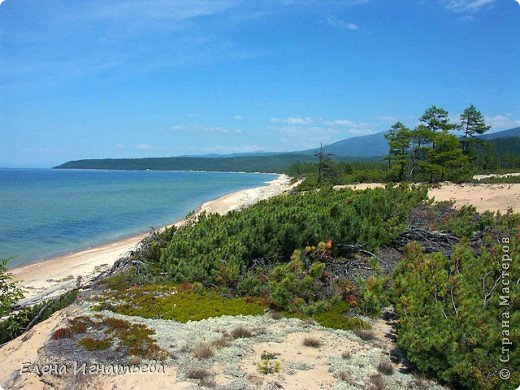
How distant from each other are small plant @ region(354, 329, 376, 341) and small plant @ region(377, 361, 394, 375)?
0.90m

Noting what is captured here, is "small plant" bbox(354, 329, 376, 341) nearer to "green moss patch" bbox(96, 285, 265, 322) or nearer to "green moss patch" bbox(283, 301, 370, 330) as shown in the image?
"green moss patch" bbox(283, 301, 370, 330)

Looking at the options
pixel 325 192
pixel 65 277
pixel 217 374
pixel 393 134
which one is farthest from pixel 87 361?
pixel 393 134

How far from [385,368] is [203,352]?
2.35 metres

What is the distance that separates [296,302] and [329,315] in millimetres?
609

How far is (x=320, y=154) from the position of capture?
145ft

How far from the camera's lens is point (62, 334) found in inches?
221

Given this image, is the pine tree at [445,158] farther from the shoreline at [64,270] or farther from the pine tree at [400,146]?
the shoreline at [64,270]

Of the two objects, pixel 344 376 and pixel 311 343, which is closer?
pixel 344 376

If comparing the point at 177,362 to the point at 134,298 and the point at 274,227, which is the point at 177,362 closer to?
the point at 134,298

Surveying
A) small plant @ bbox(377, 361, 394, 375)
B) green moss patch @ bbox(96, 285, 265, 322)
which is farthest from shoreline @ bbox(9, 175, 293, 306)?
small plant @ bbox(377, 361, 394, 375)

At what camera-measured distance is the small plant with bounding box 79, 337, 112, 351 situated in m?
5.27

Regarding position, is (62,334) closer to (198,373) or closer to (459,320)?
(198,373)

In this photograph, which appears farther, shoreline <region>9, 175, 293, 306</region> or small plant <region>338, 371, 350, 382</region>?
shoreline <region>9, 175, 293, 306</region>

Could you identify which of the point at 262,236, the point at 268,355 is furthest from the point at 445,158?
the point at 268,355
